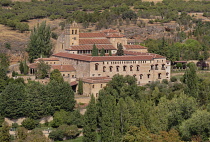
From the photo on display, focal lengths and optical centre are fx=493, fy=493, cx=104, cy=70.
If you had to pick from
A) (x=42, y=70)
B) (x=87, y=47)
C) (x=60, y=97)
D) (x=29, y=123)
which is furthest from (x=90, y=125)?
(x=87, y=47)

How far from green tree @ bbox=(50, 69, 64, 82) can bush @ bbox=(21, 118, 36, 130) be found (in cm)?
872

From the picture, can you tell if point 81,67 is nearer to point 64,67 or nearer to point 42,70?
point 64,67

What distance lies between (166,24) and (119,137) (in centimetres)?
6288

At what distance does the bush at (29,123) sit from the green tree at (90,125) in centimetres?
609

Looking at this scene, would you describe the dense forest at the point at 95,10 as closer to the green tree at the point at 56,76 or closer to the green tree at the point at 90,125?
the green tree at the point at 56,76

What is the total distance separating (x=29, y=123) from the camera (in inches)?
1891

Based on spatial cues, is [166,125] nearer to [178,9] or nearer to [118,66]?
[118,66]

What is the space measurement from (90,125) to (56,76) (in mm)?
13786

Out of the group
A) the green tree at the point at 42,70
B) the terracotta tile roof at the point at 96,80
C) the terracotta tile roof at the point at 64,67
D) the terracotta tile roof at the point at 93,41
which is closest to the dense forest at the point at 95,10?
the terracotta tile roof at the point at 93,41

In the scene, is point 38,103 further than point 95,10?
No

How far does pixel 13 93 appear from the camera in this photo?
50.0 meters

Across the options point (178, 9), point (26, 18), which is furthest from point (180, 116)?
point (178, 9)

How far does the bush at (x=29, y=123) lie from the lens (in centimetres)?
4794

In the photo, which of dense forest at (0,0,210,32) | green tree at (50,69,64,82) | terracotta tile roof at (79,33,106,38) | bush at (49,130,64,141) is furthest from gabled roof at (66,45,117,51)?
dense forest at (0,0,210,32)
